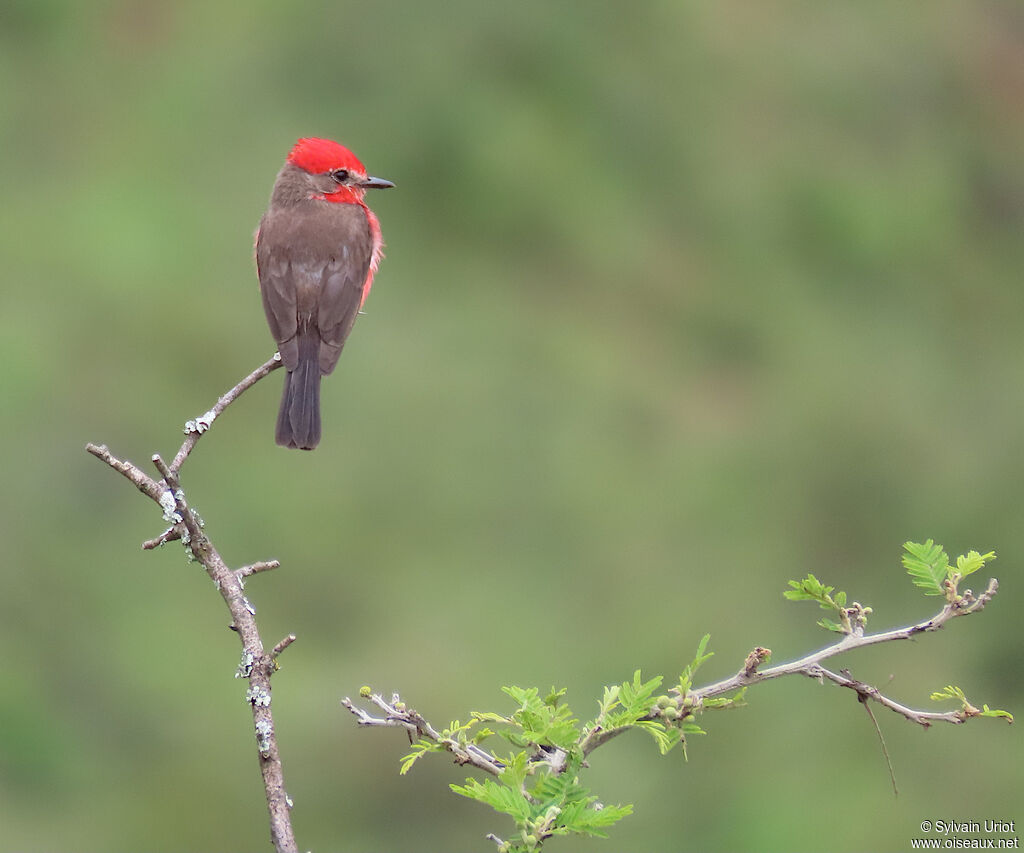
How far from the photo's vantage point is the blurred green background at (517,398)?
711 centimetres

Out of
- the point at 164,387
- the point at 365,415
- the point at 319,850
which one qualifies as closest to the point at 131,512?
the point at 164,387

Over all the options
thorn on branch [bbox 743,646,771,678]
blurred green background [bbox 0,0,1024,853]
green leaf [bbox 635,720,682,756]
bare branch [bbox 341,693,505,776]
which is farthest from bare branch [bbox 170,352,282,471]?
blurred green background [bbox 0,0,1024,853]

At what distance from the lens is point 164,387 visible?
26.4 ft

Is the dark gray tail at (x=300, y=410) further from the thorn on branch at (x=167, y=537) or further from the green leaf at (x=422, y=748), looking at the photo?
the green leaf at (x=422, y=748)

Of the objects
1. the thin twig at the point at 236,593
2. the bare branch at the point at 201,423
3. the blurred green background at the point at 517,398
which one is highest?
the blurred green background at the point at 517,398

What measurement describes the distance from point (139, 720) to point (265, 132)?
3660mm

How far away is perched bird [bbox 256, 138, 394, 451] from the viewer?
4.36 meters

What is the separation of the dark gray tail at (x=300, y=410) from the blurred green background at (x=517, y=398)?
9.30 feet

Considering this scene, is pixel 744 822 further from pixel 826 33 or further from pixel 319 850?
pixel 826 33

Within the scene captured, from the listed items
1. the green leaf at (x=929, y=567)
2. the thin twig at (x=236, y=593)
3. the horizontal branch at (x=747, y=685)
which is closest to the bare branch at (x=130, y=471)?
the thin twig at (x=236, y=593)

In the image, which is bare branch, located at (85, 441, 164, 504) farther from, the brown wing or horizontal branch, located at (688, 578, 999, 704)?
the brown wing

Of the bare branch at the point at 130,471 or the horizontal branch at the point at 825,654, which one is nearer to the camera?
the horizontal branch at the point at 825,654

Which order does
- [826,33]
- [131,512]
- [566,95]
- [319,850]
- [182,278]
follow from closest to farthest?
[319,850] → [131,512] → [182,278] → [566,95] → [826,33]

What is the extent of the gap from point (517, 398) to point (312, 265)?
402cm
